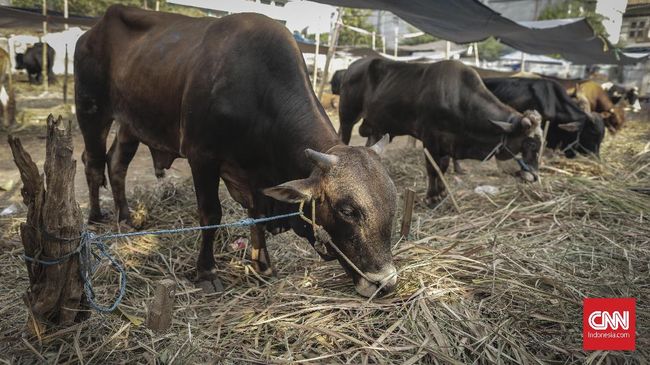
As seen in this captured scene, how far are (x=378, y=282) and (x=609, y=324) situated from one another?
140cm

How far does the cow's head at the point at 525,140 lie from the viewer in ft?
19.1

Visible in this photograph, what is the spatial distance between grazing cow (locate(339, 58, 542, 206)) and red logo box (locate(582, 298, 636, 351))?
126 inches

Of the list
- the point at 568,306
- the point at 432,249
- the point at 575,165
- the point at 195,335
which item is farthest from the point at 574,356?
the point at 575,165

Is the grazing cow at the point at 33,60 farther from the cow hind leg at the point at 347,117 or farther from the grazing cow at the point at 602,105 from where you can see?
the grazing cow at the point at 602,105

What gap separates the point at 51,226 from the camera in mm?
2180

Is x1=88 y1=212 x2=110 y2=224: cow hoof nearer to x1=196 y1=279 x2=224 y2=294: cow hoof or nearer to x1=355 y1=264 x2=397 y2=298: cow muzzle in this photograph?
x1=196 y1=279 x2=224 y2=294: cow hoof

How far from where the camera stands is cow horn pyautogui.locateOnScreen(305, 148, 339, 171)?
2.56m

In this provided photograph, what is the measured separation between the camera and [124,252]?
152 inches

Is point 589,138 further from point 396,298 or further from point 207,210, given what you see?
point 207,210

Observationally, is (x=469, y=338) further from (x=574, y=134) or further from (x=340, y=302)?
(x=574, y=134)

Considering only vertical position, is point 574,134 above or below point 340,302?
above

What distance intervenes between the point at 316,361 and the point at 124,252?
2179mm

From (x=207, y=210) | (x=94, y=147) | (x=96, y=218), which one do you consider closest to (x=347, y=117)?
(x=94, y=147)

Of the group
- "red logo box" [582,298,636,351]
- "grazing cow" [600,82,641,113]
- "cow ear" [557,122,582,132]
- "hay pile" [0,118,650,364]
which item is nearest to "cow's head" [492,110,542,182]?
"hay pile" [0,118,650,364]
